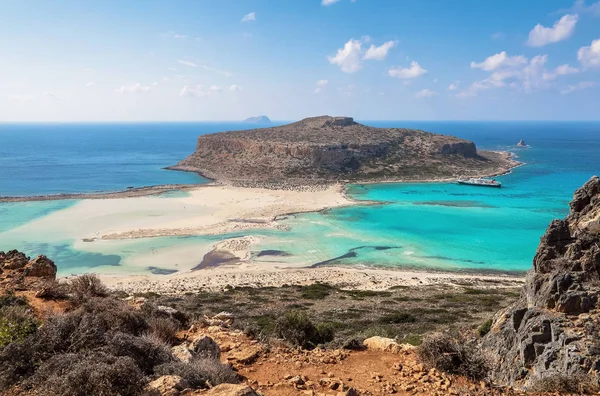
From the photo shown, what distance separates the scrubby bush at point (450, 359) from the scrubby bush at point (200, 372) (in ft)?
14.1

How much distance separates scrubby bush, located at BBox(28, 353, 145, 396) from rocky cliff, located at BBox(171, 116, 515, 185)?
72898 mm

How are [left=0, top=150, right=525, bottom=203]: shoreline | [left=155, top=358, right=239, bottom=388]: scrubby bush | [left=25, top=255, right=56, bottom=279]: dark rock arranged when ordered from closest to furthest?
[left=155, top=358, right=239, bottom=388]: scrubby bush → [left=25, top=255, right=56, bottom=279]: dark rock → [left=0, top=150, right=525, bottom=203]: shoreline

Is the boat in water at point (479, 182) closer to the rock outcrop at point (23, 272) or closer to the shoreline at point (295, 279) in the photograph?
the shoreline at point (295, 279)

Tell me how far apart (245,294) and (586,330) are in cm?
2135

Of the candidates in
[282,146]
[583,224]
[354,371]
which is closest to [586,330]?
[354,371]

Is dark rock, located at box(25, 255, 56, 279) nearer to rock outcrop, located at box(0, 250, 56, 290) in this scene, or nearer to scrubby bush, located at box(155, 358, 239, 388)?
rock outcrop, located at box(0, 250, 56, 290)

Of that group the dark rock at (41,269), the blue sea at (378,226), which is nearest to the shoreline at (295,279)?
the blue sea at (378,226)

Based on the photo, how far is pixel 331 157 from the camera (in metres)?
90.0

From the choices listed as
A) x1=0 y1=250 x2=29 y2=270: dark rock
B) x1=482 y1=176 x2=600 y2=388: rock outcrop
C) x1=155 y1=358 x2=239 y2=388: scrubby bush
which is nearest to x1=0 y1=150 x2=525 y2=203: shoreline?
x1=0 y1=250 x2=29 y2=270: dark rock

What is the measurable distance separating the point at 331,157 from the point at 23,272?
78.9 metres

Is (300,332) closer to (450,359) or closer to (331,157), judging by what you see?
(450,359)

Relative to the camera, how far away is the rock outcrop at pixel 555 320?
851cm

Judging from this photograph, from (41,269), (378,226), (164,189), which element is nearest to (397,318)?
(41,269)

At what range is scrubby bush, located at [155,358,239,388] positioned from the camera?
261 inches
